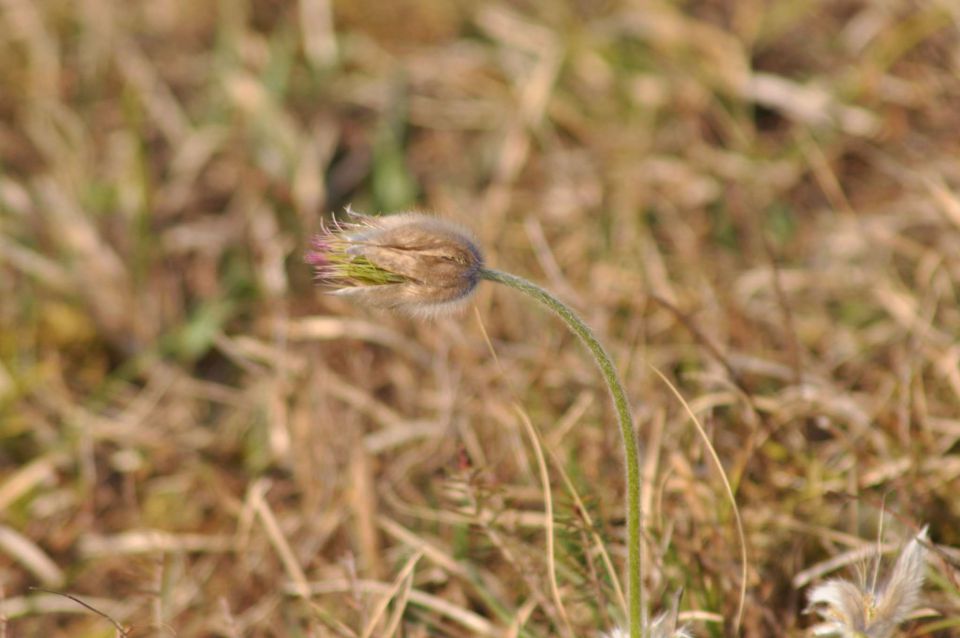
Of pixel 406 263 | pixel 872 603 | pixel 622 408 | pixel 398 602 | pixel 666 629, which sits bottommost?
pixel 398 602

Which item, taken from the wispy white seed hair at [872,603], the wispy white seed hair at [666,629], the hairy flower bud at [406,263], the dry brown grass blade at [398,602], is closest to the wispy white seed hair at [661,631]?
the wispy white seed hair at [666,629]

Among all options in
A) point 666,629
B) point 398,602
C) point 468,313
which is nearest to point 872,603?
point 666,629

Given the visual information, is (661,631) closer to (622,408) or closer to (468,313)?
(622,408)

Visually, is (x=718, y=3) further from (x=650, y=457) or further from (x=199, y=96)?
(x=650, y=457)

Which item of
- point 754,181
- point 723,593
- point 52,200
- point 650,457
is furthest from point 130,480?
point 754,181

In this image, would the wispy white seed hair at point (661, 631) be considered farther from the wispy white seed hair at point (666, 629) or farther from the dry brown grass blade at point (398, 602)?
the dry brown grass blade at point (398, 602)
